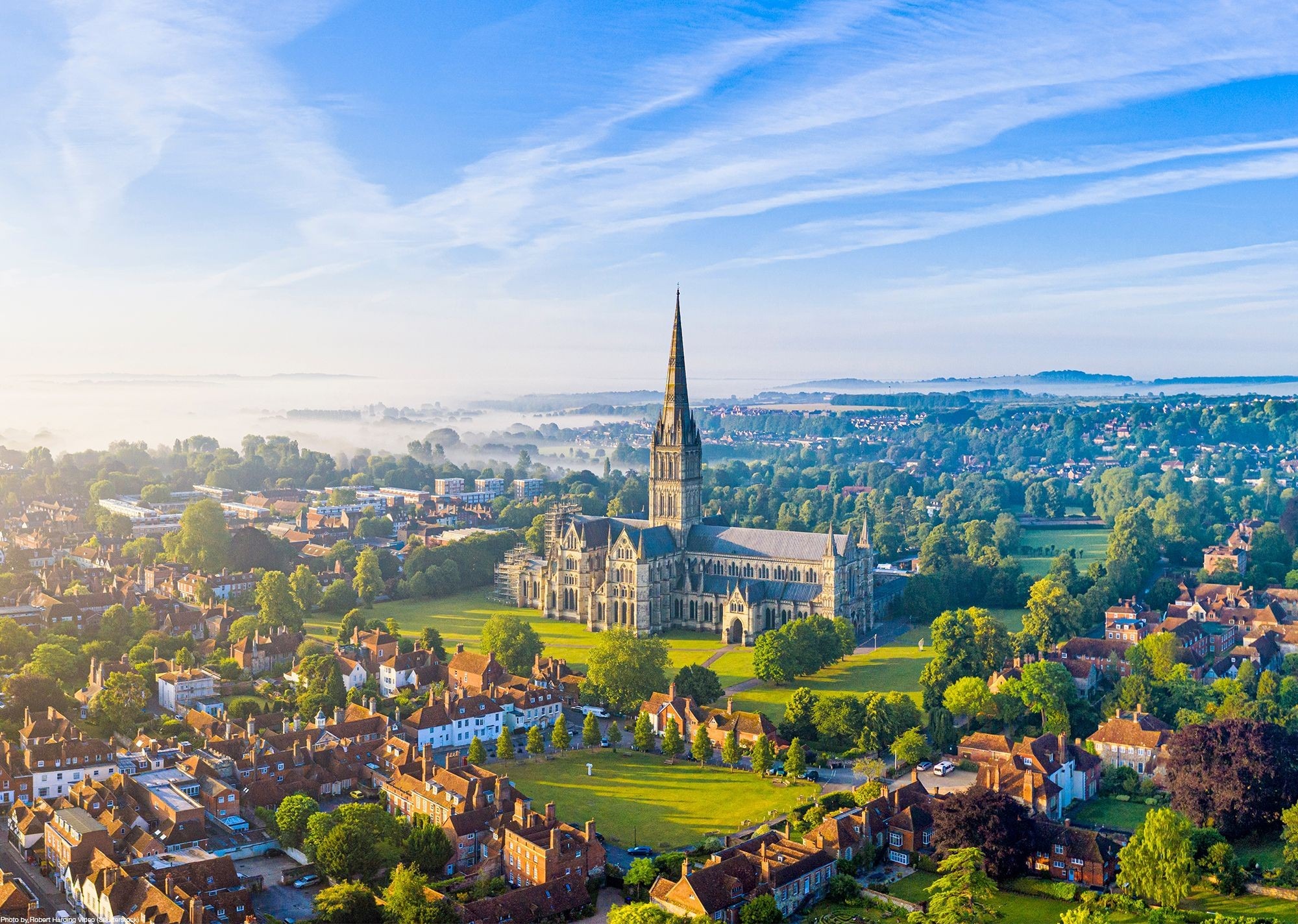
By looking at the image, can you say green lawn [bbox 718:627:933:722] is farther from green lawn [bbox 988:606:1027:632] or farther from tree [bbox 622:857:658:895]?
tree [bbox 622:857:658:895]

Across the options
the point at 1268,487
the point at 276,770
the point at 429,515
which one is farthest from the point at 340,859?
the point at 1268,487

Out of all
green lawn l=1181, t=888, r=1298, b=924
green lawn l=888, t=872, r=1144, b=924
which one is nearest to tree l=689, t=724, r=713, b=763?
green lawn l=888, t=872, r=1144, b=924

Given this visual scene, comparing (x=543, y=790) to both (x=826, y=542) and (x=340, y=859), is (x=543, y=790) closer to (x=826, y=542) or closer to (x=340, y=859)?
(x=340, y=859)

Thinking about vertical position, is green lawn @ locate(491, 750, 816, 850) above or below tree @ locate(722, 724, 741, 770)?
below

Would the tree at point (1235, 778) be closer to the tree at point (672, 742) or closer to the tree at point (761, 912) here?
the tree at point (761, 912)

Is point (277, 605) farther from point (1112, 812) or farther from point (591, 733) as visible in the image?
point (1112, 812)

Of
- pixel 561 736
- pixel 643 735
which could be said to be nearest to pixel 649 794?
pixel 643 735

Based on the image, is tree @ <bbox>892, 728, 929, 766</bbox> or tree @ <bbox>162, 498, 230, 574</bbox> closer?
tree @ <bbox>892, 728, 929, 766</bbox>
